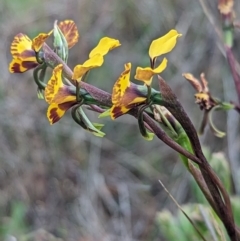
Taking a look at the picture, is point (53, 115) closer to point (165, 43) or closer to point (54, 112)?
point (54, 112)

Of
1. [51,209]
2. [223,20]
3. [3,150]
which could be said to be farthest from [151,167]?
[223,20]

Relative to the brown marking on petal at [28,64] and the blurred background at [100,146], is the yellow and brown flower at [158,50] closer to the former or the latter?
the brown marking on petal at [28,64]

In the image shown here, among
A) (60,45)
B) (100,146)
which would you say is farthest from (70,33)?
(100,146)

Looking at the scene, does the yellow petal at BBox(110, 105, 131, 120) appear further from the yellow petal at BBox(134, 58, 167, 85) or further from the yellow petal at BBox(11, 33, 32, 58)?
the yellow petal at BBox(11, 33, 32, 58)

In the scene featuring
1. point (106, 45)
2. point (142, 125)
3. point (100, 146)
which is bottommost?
point (100, 146)

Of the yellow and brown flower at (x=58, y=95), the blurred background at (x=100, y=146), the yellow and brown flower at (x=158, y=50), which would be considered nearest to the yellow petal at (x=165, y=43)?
the yellow and brown flower at (x=158, y=50)

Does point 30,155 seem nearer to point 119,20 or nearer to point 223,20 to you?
point 119,20
